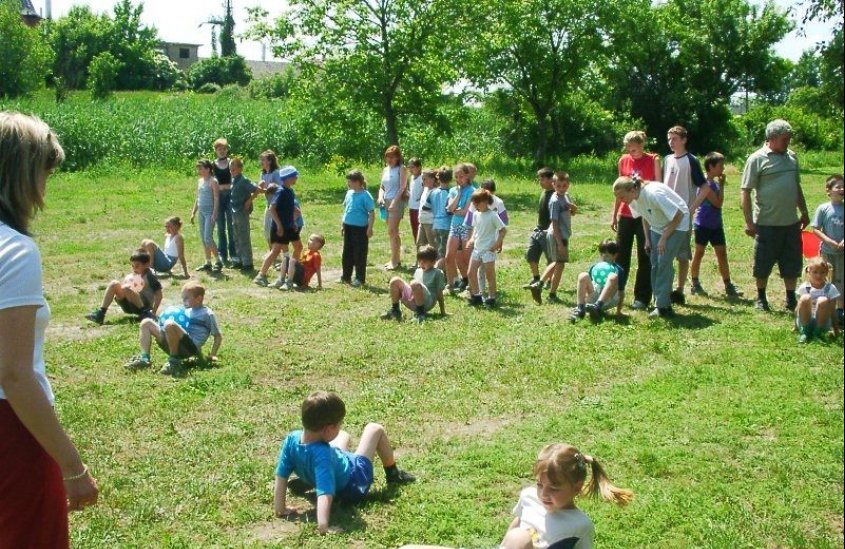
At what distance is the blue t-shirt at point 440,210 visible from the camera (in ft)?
45.5

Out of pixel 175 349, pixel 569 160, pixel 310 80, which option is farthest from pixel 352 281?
pixel 569 160

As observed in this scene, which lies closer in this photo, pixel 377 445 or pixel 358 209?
pixel 377 445

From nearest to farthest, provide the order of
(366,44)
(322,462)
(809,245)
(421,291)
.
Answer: (322,462) → (421,291) → (809,245) → (366,44)

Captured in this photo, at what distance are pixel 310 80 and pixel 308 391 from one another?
19565 mm

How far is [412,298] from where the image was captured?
11875 mm

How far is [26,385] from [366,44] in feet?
80.5

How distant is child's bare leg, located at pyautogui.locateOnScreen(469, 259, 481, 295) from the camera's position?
12.5m

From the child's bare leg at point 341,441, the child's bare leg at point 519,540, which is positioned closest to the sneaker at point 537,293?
the child's bare leg at point 341,441

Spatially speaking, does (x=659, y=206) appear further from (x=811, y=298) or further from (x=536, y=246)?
(x=536, y=246)

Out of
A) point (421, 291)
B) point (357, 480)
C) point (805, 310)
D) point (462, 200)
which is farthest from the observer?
point (462, 200)

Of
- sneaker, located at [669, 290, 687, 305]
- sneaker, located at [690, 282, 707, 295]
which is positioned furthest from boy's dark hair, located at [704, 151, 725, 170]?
sneaker, located at [669, 290, 687, 305]

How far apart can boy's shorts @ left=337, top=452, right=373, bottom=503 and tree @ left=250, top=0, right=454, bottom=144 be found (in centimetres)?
2131

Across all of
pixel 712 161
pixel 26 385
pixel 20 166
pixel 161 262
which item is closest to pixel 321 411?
pixel 26 385

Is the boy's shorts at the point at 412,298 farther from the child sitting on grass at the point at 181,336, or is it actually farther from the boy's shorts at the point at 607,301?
the child sitting on grass at the point at 181,336
